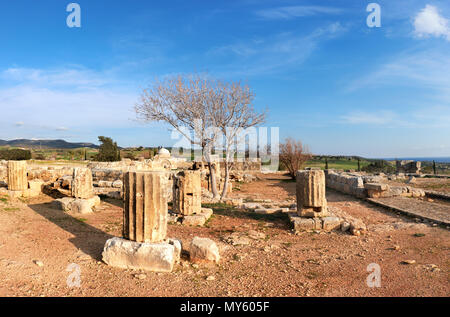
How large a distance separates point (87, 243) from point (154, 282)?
87.9 inches

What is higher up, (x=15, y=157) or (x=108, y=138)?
(x=108, y=138)

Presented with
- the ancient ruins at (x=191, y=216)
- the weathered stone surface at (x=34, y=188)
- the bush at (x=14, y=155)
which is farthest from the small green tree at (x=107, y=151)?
the weathered stone surface at (x=34, y=188)

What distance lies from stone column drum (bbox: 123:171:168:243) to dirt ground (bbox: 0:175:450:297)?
600mm

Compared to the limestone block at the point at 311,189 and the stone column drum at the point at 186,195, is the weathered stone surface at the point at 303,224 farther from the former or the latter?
the stone column drum at the point at 186,195

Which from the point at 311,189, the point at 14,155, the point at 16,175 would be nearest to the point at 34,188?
the point at 16,175

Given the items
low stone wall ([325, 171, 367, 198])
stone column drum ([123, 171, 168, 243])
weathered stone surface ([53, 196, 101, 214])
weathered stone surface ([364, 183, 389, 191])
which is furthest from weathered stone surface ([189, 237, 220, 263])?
low stone wall ([325, 171, 367, 198])

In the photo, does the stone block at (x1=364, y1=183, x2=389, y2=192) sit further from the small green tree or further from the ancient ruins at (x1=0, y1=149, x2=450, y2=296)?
the small green tree

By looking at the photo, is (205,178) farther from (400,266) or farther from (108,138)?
(108,138)

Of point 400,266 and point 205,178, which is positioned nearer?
point 400,266

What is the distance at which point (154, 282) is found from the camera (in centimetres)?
389

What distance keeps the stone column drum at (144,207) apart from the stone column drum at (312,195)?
14.4ft

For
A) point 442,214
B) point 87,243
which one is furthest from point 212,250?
point 442,214

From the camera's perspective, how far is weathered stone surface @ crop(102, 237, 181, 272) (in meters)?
4.26

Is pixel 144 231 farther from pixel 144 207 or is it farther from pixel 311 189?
pixel 311 189
